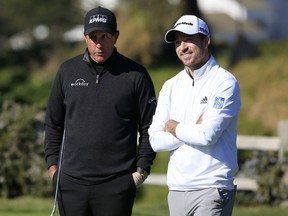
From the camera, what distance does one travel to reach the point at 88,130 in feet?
20.4

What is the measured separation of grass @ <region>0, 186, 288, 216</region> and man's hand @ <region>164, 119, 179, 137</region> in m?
5.58

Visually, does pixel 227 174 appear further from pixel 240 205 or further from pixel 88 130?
pixel 240 205

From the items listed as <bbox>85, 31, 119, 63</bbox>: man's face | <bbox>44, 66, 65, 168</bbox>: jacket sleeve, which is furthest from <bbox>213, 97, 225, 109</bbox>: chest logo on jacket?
<bbox>44, 66, 65, 168</bbox>: jacket sleeve

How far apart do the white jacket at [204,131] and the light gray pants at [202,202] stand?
4cm

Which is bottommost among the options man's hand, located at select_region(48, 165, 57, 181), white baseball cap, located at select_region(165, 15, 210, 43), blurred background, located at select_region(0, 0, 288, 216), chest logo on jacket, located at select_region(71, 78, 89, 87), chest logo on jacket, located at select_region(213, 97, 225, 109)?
blurred background, located at select_region(0, 0, 288, 216)

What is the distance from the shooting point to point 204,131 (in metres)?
5.65

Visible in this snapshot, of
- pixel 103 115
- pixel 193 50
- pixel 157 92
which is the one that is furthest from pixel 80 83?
pixel 157 92

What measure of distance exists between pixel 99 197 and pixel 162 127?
67cm

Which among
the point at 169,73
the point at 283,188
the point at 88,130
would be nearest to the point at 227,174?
the point at 88,130

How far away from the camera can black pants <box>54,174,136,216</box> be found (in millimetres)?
6180

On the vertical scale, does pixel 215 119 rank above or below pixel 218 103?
below

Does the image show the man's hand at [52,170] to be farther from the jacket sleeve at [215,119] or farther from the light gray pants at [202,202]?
the jacket sleeve at [215,119]

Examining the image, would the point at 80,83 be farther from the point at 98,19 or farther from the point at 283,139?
the point at 283,139

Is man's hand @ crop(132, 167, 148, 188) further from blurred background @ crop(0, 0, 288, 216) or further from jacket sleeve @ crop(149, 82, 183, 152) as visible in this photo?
blurred background @ crop(0, 0, 288, 216)
